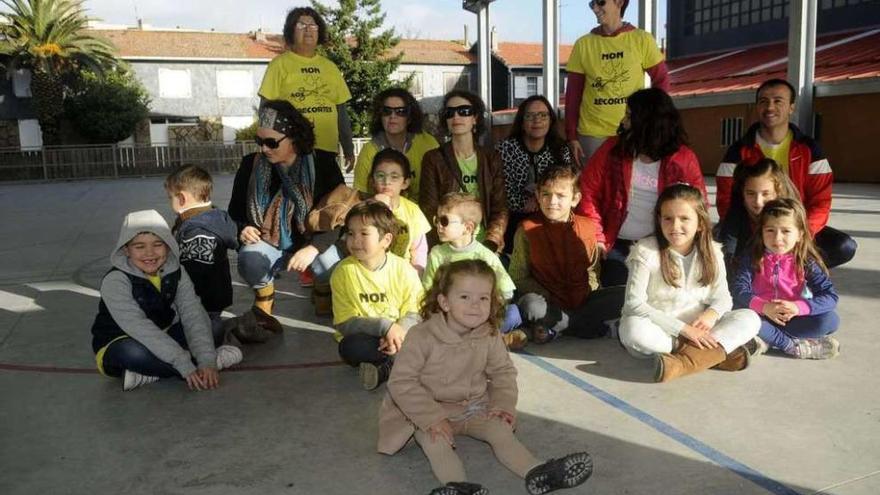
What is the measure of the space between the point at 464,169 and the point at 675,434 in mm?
2582

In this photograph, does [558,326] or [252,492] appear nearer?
[252,492]

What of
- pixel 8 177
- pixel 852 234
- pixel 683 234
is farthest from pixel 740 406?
pixel 8 177

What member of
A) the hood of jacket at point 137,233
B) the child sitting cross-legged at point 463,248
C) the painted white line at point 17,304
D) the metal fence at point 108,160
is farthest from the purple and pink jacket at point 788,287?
the metal fence at point 108,160

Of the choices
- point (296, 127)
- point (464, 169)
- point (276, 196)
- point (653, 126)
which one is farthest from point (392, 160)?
point (653, 126)

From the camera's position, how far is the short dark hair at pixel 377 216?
3793 millimetres

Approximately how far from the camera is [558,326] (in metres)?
4.32

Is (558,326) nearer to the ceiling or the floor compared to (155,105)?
nearer to the floor

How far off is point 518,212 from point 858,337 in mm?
2284

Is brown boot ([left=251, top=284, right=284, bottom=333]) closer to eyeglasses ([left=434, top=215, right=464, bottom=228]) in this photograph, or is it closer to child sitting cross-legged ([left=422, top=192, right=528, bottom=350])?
child sitting cross-legged ([left=422, top=192, right=528, bottom=350])

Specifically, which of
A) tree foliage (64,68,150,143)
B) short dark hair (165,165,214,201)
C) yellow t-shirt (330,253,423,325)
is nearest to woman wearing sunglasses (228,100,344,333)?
short dark hair (165,165,214,201)

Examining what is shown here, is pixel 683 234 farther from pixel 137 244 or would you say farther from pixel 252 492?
pixel 137 244

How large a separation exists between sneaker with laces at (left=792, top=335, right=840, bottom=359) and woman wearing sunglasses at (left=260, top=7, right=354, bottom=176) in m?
3.55

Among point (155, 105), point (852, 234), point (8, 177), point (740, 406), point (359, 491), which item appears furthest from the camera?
point (155, 105)

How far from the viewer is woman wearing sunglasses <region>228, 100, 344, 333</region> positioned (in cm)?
481
